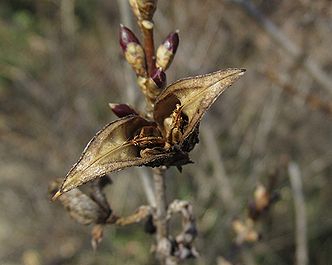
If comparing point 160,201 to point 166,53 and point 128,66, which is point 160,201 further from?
point 128,66

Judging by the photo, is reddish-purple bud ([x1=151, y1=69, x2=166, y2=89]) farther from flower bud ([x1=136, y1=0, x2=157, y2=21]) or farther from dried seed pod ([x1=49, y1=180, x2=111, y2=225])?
dried seed pod ([x1=49, y1=180, x2=111, y2=225])

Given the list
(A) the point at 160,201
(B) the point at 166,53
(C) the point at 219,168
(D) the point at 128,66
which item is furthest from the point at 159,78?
(C) the point at 219,168

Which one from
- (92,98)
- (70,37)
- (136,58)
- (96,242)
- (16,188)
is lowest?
(96,242)

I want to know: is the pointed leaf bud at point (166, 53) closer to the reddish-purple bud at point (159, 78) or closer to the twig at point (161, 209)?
the reddish-purple bud at point (159, 78)

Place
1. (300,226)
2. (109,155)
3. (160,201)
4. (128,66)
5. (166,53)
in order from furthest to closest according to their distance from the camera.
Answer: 1. (300,226)
2. (128,66)
3. (160,201)
4. (166,53)
5. (109,155)

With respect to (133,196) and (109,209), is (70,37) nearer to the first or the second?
(133,196)

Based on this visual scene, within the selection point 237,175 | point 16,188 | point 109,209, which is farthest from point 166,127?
point 16,188

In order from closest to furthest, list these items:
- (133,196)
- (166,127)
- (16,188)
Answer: (166,127)
(133,196)
(16,188)

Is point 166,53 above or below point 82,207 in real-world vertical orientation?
above
